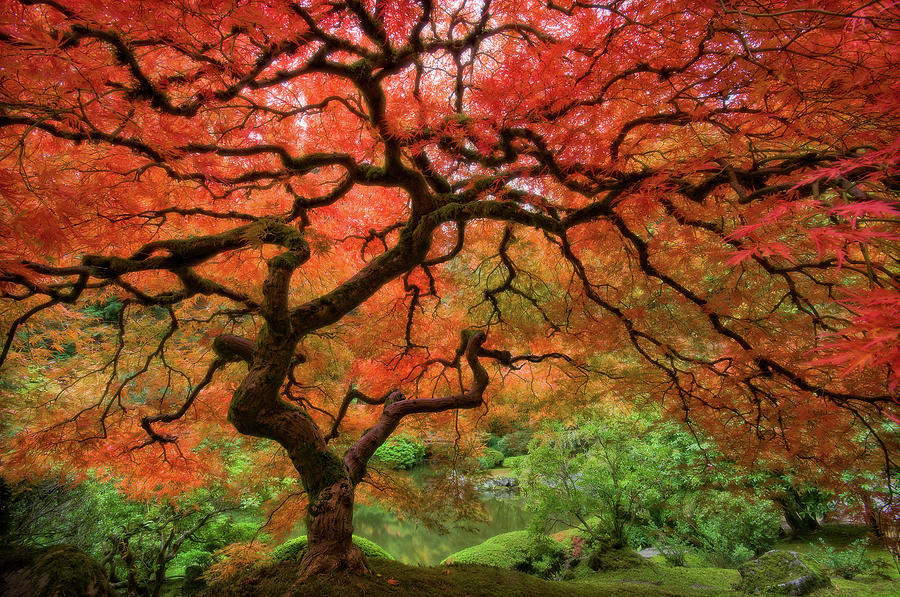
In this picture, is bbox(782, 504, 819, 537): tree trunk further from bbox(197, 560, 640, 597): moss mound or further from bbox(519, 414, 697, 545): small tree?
bbox(197, 560, 640, 597): moss mound

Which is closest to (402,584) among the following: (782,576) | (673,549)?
(782,576)

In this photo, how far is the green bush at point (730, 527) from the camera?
205 inches

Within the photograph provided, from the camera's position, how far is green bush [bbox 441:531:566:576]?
16.7ft

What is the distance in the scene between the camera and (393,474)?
390cm

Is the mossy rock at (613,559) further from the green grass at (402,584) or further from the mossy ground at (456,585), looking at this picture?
the green grass at (402,584)

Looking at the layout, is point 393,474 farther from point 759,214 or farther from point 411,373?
point 759,214

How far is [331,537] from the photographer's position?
231 centimetres

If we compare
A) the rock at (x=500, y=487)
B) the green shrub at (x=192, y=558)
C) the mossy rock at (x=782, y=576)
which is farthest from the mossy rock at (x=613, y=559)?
the rock at (x=500, y=487)

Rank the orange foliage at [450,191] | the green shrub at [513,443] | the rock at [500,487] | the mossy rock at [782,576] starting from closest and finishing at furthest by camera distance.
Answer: the orange foliage at [450,191], the mossy rock at [782,576], the rock at [500,487], the green shrub at [513,443]

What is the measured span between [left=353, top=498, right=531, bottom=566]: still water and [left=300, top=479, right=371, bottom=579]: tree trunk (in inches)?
218

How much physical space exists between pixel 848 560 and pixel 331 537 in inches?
227

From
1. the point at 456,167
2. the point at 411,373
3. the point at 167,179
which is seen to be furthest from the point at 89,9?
the point at 411,373

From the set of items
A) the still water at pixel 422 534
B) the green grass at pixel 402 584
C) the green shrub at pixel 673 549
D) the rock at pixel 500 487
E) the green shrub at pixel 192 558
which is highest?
the green grass at pixel 402 584

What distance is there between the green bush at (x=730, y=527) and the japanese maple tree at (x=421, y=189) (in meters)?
2.81
